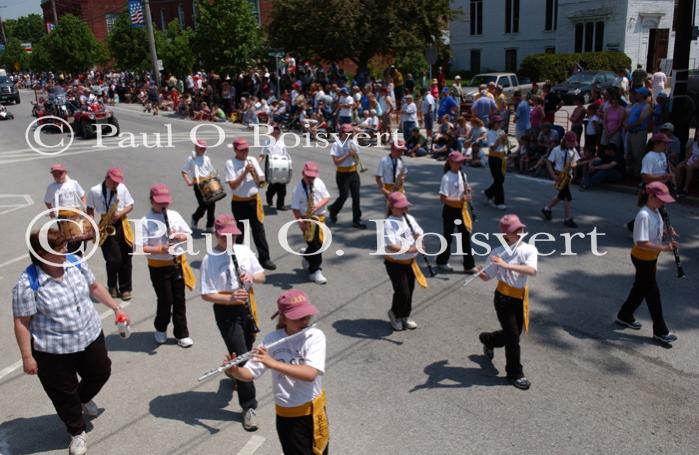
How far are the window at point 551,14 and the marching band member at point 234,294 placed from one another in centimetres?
4355

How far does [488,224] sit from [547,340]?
14.9 feet

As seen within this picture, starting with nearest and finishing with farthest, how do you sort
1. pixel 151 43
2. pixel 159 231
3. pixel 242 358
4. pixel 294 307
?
pixel 242 358
pixel 294 307
pixel 159 231
pixel 151 43

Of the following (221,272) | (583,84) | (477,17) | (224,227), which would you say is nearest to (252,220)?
(224,227)

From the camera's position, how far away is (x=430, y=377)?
6449 millimetres

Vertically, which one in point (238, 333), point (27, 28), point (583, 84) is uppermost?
point (27, 28)

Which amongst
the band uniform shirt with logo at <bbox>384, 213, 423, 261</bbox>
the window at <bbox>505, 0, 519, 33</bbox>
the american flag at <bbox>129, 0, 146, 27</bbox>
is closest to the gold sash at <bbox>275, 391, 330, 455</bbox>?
the band uniform shirt with logo at <bbox>384, 213, 423, 261</bbox>

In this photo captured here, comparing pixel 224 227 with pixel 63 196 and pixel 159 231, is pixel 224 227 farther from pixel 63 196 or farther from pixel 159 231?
pixel 63 196

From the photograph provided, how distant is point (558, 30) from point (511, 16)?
219 inches

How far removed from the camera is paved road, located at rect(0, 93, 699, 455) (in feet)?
17.9

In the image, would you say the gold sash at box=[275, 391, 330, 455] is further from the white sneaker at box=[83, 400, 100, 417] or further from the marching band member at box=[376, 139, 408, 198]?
the marching band member at box=[376, 139, 408, 198]

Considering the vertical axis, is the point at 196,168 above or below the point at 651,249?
above

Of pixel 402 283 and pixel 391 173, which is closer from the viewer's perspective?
pixel 402 283

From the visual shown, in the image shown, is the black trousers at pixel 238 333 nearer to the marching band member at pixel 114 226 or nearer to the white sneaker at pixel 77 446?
the white sneaker at pixel 77 446

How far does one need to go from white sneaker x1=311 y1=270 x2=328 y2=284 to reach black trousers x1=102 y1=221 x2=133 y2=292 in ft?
8.28
